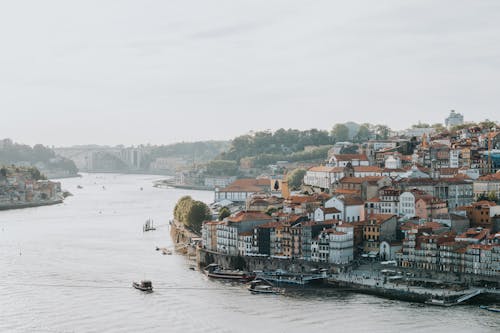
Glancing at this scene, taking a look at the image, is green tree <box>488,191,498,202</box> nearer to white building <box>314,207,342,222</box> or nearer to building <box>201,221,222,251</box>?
white building <box>314,207,342,222</box>

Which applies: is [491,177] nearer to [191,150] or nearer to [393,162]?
[393,162]

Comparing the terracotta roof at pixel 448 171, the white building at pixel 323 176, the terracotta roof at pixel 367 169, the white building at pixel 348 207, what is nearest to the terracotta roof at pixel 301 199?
the white building at pixel 348 207

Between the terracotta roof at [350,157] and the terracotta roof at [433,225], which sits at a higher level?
the terracotta roof at [350,157]

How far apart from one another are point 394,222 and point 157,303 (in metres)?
10.3

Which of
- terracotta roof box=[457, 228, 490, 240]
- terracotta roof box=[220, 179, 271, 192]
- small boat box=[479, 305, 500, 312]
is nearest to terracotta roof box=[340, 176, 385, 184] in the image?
terracotta roof box=[457, 228, 490, 240]

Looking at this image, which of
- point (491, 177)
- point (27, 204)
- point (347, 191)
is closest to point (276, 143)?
point (27, 204)

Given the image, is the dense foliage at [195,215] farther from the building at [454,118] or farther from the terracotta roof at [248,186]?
the building at [454,118]

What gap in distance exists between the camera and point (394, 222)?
34906mm

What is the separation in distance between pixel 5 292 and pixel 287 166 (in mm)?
53484

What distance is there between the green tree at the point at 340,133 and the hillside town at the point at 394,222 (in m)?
38.8

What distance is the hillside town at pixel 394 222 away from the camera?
1224 inches

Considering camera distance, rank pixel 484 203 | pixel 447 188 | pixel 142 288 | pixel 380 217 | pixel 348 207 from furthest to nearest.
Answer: pixel 447 188
pixel 348 207
pixel 484 203
pixel 380 217
pixel 142 288

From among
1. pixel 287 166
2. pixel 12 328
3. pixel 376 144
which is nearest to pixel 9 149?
pixel 287 166

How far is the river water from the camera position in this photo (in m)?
25.7
